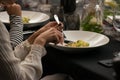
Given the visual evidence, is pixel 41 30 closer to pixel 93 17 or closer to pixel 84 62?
pixel 84 62

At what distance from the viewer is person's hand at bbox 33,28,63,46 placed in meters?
1.12

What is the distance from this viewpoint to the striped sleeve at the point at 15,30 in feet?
4.45

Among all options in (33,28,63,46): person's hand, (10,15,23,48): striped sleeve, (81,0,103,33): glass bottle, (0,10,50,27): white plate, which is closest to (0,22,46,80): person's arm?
(33,28,63,46): person's hand

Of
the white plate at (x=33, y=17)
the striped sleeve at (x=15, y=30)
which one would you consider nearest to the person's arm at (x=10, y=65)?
the striped sleeve at (x=15, y=30)

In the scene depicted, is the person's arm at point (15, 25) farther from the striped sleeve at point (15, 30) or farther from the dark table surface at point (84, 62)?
the dark table surface at point (84, 62)

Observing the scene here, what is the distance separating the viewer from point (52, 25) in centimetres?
126

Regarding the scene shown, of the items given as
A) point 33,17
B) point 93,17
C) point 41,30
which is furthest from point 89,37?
point 33,17

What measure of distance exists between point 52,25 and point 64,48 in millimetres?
147

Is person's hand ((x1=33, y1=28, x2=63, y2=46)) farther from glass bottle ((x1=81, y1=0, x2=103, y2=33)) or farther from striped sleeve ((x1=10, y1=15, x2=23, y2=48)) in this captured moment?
glass bottle ((x1=81, y1=0, x2=103, y2=33))

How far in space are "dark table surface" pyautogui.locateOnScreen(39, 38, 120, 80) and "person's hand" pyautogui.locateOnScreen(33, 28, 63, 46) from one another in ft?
0.31

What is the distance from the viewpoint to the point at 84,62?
112 cm

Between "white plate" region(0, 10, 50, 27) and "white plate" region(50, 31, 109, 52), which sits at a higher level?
"white plate" region(0, 10, 50, 27)

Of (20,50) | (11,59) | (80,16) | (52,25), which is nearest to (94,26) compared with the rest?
(80,16)

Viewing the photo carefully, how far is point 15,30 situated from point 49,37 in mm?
327
